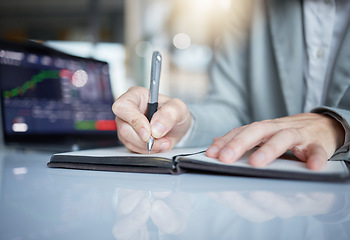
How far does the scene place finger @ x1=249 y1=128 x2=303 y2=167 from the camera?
1.50 feet

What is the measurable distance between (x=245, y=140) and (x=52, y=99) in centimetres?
59

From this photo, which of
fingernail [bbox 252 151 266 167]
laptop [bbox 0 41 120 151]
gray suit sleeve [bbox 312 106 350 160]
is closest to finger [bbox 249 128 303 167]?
fingernail [bbox 252 151 266 167]

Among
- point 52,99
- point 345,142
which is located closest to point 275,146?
point 345,142

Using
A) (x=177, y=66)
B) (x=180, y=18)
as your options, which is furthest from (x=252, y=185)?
(x=177, y=66)

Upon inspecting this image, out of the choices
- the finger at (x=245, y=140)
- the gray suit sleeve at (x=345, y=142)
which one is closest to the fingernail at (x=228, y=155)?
the finger at (x=245, y=140)

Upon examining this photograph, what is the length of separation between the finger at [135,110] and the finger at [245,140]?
0.45 ft

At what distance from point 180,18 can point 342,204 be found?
4970 millimetres

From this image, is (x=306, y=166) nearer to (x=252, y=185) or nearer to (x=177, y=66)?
(x=252, y=185)

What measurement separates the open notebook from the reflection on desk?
0.6 inches

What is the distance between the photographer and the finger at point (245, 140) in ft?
1.56

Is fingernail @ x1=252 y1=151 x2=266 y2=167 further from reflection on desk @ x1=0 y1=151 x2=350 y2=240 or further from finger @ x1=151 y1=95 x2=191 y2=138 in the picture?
finger @ x1=151 y1=95 x2=191 y2=138

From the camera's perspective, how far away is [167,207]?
1.16 feet

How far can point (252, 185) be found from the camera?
17.3 inches

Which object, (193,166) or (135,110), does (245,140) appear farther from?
(135,110)
